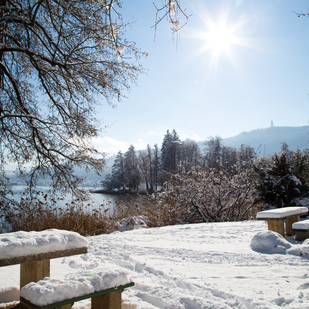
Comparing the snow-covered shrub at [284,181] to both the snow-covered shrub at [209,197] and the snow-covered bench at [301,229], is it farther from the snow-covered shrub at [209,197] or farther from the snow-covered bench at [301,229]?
the snow-covered bench at [301,229]

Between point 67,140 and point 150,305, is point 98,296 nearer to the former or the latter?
point 150,305

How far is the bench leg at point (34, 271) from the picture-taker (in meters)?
2.46

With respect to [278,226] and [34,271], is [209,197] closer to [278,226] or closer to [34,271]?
[278,226]

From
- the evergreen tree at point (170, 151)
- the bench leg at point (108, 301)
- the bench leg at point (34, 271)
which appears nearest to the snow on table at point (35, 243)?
the bench leg at point (34, 271)

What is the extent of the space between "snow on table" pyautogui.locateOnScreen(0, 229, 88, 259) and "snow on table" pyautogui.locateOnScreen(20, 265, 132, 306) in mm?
602

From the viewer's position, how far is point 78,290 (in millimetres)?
1657

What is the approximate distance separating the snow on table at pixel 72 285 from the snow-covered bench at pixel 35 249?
592 millimetres

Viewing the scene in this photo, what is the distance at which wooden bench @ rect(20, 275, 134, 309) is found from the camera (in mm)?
1530

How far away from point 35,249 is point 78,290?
85 centimetres

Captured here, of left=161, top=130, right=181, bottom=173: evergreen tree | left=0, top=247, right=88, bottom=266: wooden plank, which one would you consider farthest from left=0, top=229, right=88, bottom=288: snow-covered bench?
left=161, top=130, right=181, bottom=173: evergreen tree

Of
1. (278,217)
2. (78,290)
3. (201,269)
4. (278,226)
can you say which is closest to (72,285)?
(78,290)

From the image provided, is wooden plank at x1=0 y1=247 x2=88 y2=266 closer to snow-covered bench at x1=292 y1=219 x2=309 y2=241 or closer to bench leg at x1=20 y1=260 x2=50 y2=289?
bench leg at x1=20 y1=260 x2=50 y2=289

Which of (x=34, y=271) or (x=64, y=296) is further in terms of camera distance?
(x=34, y=271)

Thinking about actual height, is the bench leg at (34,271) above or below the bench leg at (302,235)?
above
